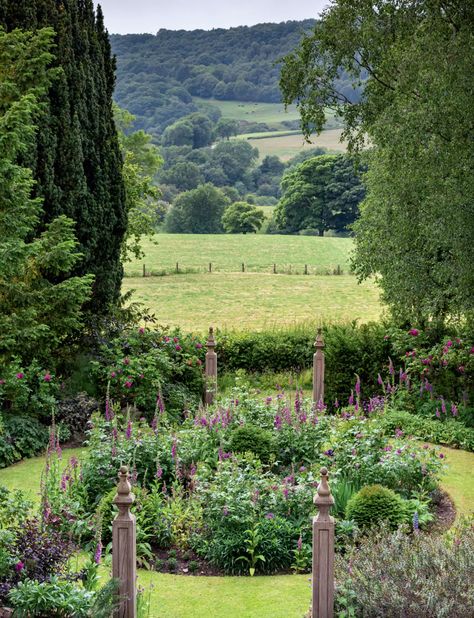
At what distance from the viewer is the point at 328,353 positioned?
14742 millimetres

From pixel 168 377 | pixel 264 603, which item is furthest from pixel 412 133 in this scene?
pixel 264 603

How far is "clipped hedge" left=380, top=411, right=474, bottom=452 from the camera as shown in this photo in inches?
487

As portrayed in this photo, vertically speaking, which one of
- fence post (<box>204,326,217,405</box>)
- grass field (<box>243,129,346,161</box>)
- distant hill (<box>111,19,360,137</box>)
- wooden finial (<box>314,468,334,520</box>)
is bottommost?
fence post (<box>204,326,217,405</box>)

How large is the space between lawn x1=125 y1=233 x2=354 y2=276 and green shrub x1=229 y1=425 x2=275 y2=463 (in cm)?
3107

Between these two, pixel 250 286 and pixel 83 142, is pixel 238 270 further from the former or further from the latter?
pixel 83 142

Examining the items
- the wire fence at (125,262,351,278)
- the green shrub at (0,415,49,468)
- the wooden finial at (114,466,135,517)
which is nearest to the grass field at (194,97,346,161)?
the wire fence at (125,262,351,278)

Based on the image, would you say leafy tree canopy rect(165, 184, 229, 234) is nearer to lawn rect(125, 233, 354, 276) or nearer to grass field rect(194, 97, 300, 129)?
lawn rect(125, 233, 354, 276)

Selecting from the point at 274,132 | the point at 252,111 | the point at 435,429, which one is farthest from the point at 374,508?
the point at 252,111

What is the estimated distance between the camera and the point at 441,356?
13984 mm

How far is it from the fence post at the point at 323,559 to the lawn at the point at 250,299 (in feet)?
67.2

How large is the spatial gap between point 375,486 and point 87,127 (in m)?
9.67

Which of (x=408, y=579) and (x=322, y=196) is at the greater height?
(x=408, y=579)

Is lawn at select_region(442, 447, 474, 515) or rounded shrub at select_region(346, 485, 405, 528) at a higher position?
rounded shrub at select_region(346, 485, 405, 528)

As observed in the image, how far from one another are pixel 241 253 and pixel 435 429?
42.6m
